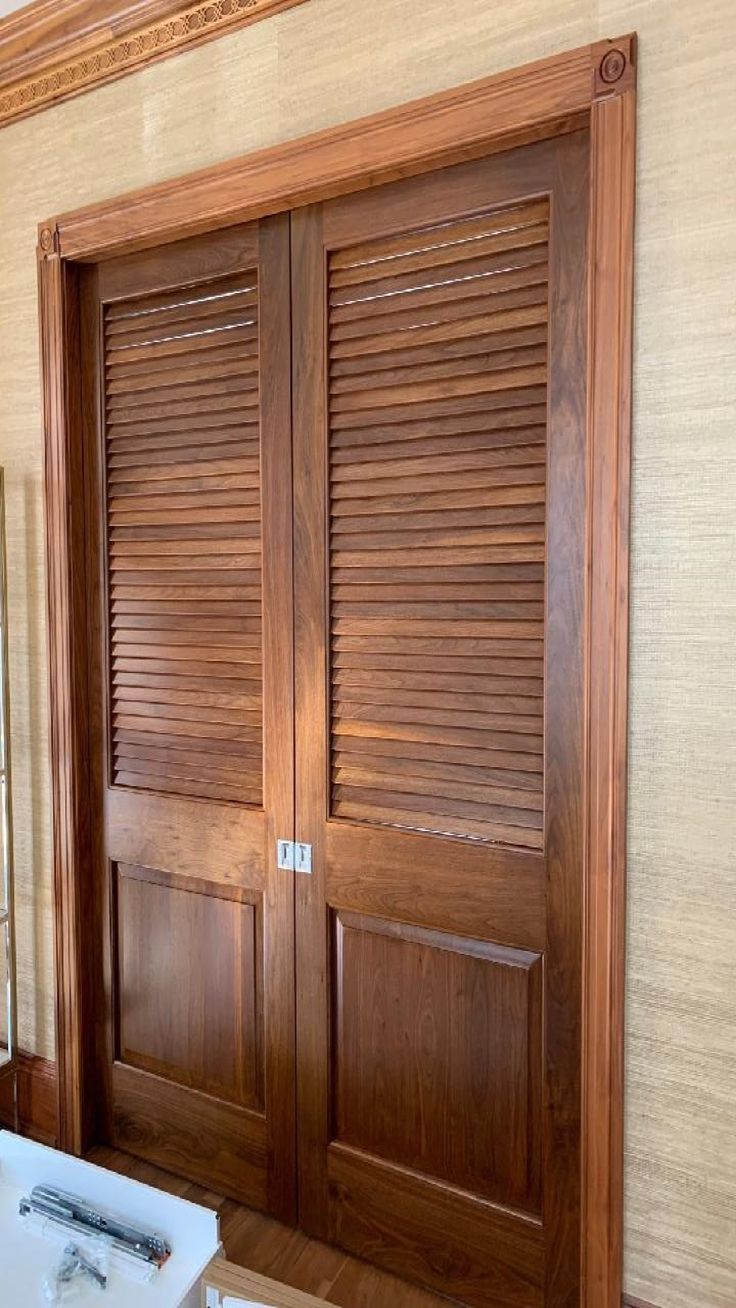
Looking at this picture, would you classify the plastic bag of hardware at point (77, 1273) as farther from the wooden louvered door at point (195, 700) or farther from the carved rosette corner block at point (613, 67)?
the carved rosette corner block at point (613, 67)

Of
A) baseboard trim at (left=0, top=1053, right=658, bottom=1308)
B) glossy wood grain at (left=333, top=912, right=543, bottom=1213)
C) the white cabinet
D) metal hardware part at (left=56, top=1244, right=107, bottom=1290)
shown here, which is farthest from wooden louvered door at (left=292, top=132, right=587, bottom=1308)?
baseboard trim at (left=0, top=1053, right=658, bottom=1308)

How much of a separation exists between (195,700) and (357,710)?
401 millimetres

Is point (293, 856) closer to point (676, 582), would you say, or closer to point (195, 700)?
point (195, 700)

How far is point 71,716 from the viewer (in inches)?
72.8

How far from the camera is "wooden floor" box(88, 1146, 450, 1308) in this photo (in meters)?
1.52

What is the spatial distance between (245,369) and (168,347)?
22 cm

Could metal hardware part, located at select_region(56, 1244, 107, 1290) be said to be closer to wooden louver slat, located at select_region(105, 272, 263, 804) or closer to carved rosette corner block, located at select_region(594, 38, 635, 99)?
wooden louver slat, located at select_region(105, 272, 263, 804)

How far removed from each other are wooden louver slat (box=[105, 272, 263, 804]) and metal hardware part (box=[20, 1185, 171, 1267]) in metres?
0.74

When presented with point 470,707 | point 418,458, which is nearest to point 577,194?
point 418,458

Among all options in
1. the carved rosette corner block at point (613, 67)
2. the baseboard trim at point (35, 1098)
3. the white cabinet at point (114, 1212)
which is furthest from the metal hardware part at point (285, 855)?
the carved rosette corner block at point (613, 67)

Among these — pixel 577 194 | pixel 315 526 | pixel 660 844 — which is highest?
pixel 577 194

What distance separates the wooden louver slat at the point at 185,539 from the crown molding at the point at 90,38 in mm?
450

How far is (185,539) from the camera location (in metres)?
1.73

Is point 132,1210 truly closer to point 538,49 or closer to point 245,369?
point 245,369
